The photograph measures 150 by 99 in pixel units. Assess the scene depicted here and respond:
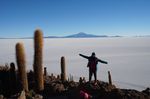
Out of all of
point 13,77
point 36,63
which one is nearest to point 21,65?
point 36,63

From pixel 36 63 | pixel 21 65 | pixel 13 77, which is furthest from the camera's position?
pixel 13 77

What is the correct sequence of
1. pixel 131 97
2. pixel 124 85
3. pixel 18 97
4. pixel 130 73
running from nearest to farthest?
pixel 18 97
pixel 131 97
pixel 124 85
pixel 130 73

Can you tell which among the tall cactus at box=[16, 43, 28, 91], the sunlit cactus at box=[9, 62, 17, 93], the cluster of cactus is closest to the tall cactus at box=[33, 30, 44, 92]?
the cluster of cactus

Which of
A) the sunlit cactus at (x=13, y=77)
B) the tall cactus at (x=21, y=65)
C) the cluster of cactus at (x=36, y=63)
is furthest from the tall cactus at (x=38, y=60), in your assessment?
the sunlit cactus at (x=13, y=77)

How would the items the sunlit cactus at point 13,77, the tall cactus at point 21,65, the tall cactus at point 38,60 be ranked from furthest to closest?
the sunlit cactus at point 13,77 < the tall cactus at point 38,60 < the tall cactus at point 21,65

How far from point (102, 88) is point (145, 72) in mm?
10850

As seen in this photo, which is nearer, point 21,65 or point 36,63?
point 21,65

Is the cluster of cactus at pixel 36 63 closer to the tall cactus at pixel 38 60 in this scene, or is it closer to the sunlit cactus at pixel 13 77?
the tall cactus at pixel 38 60

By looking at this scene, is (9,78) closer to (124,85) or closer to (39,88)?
(39,88)

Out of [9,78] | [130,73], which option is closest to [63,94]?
[9,78]

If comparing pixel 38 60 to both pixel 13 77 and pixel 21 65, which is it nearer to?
pixel 21 65

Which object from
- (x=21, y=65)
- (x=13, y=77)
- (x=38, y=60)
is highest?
(x=38, y=60)

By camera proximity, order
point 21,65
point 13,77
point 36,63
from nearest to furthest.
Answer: point 21,65
point 36,63
point 13,77

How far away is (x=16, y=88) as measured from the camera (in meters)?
13.8
